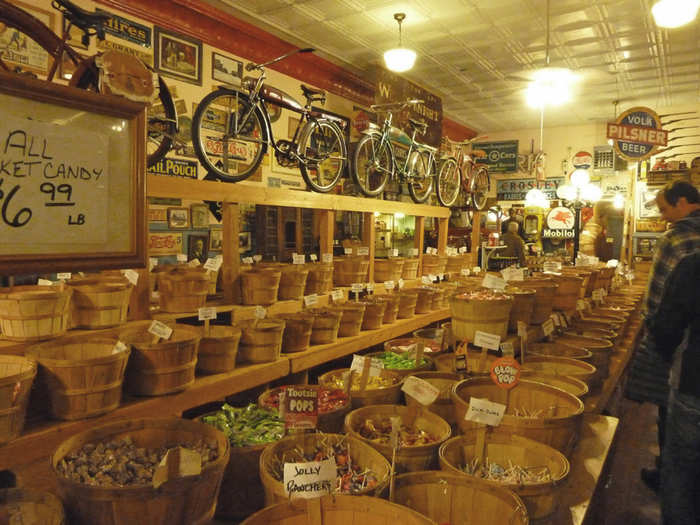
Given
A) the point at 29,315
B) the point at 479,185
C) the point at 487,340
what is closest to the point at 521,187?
the point at 479,185

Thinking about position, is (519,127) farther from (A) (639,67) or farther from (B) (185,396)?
(B) (185,396)

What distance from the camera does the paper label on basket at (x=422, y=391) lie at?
2.01m

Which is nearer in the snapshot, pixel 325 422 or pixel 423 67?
pixel 325 422

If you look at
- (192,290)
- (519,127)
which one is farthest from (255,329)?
(519,127)

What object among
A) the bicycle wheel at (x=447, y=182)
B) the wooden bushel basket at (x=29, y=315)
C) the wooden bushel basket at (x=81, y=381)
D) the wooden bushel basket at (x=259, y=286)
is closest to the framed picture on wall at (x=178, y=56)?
the wooden bushel basket at (x=259, y=286)

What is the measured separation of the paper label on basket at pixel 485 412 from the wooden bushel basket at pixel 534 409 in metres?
0.08

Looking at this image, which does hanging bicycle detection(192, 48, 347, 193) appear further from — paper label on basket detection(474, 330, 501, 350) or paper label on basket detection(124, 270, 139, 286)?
paper label on basket detection(474, 330, 501, 350)

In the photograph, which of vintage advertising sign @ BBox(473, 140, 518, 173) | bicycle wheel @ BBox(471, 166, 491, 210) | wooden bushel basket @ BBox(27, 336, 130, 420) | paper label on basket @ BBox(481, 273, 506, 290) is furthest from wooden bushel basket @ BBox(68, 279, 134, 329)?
vintage advertising sign @ BBox(473, 140, 518, 173)

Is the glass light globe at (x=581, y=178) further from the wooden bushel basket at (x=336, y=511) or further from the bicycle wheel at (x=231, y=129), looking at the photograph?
the wooden bushel basket at (x=336, y=511)

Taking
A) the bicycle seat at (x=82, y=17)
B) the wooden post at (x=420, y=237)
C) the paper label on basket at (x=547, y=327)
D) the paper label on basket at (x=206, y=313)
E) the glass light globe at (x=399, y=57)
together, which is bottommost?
the paper label on basket at (x=547, y=327)

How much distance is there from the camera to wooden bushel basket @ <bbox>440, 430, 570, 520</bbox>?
1527 millimetres

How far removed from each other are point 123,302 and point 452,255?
16.3 ft

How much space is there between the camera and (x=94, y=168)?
1.33 metres

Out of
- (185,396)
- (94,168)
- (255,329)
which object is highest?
(94,168)
